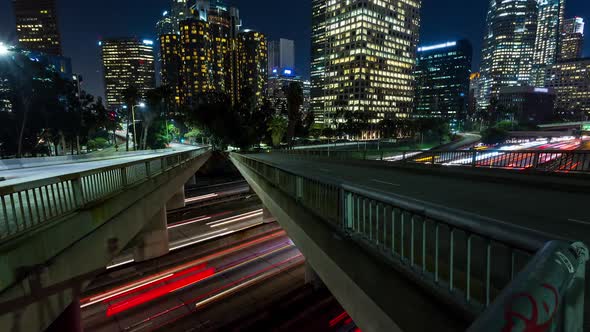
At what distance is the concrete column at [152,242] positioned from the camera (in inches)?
969

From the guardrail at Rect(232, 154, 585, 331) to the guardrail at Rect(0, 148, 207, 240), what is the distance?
619 centimetres

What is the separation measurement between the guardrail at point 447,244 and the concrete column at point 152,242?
22184 mm

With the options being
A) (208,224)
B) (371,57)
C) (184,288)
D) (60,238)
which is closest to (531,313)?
(60,238)

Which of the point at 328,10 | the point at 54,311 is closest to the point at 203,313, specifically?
the point at 54,311

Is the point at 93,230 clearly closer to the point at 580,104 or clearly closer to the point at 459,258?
the point at 459,258

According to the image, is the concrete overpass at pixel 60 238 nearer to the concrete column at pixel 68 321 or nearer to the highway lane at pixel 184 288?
the concrete column at pixel 68 321

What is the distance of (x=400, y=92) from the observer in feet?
534

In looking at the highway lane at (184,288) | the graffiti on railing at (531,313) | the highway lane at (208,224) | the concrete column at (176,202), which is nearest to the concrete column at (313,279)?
the highway lane at (184,288)

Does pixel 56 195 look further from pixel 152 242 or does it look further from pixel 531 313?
pixel 152 242

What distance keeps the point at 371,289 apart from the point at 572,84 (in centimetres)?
23809

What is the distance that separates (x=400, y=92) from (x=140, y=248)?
541ft

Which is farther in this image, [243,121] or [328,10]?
[328,10]

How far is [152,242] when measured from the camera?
24891mm

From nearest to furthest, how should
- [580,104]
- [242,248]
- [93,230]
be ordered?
[93,230] → [242,248] → [580,104]
